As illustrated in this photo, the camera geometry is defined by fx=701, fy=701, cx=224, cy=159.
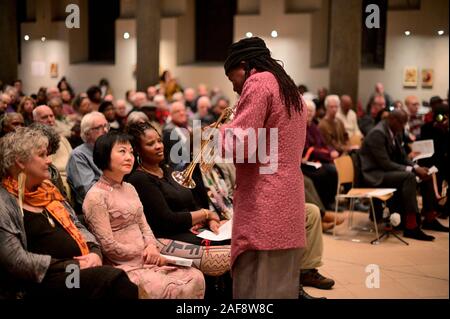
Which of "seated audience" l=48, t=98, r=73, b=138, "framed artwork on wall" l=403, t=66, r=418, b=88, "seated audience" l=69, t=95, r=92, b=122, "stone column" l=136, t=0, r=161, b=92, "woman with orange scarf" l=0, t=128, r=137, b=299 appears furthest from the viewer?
"stone column" l=136, t=0, r=161, b=92

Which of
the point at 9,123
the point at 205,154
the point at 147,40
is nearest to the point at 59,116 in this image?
the point at 9,123

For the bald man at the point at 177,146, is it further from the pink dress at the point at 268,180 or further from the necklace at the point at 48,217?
the pink dress at the point at 268,180

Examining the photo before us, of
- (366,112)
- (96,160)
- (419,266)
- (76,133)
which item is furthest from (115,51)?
(96,160)

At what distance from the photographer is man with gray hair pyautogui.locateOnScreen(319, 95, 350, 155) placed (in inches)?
360

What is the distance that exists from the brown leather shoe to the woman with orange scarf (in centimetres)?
224

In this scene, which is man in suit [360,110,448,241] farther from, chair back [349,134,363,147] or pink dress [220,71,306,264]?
pink dress [220,71,306,264]

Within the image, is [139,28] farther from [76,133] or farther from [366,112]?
[76,133]

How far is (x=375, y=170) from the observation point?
24.9 feet

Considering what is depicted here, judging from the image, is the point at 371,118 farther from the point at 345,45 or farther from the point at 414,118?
the point at 345,45

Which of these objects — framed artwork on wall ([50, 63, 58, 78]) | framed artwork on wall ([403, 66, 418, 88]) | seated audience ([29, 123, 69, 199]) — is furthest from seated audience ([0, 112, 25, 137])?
framed artwork on wall ([403, 66, 418, 88])

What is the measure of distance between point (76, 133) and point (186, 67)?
396 inches

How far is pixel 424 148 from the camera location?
8.16 m

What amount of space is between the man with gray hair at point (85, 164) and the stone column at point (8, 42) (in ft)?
5.50

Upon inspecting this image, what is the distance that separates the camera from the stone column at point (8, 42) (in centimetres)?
630
